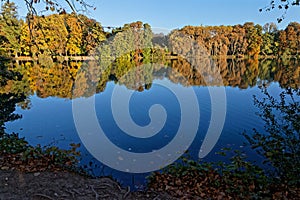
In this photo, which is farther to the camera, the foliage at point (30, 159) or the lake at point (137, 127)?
the lake at point (137, 127)

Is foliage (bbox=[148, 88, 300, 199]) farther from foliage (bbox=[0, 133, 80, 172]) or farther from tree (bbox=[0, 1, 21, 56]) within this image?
tree (bbox=[0, 1, 21, 56])

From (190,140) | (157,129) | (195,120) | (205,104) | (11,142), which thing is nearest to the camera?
(11,142)

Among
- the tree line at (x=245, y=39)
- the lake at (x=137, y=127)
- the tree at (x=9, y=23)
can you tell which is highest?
the tree line at (x=245, y=39)

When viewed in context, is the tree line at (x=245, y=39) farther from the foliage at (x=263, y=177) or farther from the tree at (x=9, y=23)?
the foliage at (x=263, y=177)

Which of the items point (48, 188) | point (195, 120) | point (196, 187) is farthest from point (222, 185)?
point (195, 120)

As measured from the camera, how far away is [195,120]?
12.2 meters

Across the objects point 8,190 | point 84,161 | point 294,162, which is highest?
point 294,162

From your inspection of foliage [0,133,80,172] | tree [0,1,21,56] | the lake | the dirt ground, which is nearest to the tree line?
tree [0,1,21,56]

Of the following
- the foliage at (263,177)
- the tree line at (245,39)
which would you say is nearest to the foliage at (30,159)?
the foliage at (263,177)

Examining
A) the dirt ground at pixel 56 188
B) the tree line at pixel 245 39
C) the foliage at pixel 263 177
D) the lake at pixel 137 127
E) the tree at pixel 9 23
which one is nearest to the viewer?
the dirt ground at pixel 56 188

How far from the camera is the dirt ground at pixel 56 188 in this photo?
4.31m

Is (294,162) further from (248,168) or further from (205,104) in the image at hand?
(205,104)

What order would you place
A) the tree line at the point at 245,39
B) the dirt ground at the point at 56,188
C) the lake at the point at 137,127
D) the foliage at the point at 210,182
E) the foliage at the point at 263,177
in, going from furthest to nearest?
the tree line at the point at 245,39
the lake at the point at 137,127
the foliage at the point at 210,182
the foliage at the point at 263,177
the dirt ground at the point at 56,188

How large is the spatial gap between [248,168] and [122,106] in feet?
38.0
